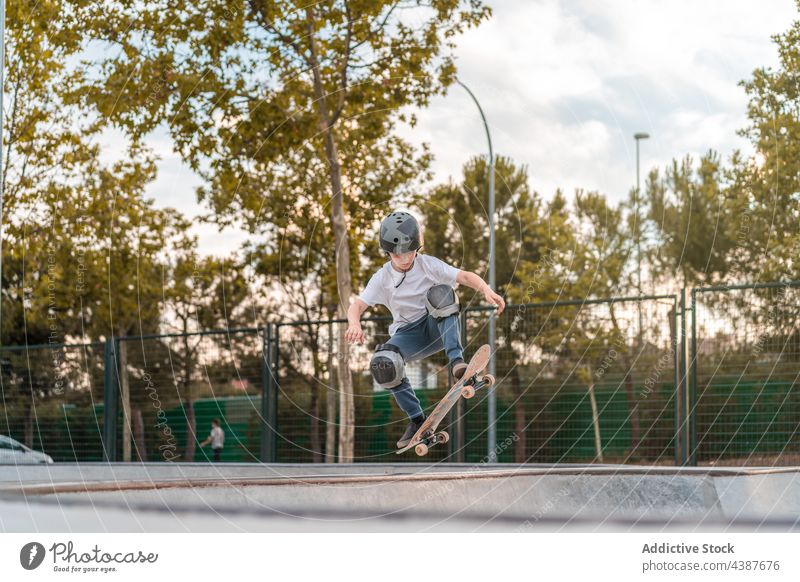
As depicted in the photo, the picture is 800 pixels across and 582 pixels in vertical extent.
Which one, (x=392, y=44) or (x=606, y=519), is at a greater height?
(x=392, y=44)

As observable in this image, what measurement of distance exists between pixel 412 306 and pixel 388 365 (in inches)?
21.0

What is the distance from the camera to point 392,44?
53.9 feet

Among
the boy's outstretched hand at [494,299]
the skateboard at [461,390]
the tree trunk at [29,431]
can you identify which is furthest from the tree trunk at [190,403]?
the boy's outstretched hand at [494,299]

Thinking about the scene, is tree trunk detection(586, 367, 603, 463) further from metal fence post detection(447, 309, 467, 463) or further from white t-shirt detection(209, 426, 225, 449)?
white t-shirt detection(209, 426, 225, 449)

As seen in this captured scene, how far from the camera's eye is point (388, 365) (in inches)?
294

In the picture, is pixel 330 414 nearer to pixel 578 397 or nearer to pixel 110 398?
pixel 110 398

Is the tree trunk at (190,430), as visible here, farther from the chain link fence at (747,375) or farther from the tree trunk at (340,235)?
the chain link fence at (747,375)

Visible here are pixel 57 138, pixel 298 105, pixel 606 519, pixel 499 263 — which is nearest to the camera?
pixel 606 519

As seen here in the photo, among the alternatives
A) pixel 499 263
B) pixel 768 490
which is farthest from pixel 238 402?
pixel 768 490

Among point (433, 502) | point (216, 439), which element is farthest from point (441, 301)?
point (216, 439)

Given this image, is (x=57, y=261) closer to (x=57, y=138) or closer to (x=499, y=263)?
(x=57, y=138)

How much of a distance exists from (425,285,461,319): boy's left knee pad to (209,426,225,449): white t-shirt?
52.3 ft

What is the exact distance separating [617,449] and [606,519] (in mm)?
9737

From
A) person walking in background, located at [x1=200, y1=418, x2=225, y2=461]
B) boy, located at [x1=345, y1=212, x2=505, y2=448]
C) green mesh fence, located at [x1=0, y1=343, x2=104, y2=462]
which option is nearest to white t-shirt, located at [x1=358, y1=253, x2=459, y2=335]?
boy, located at [x1=345, y1=212, x2=505, y2=448]
